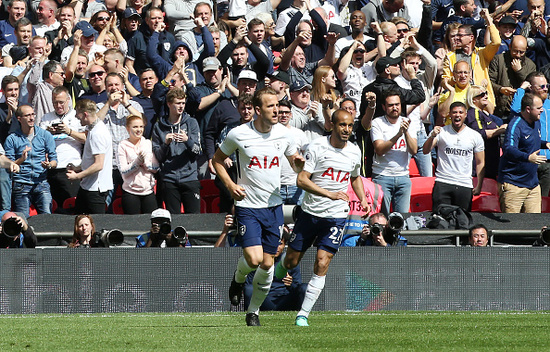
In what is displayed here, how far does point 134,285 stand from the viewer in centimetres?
1202

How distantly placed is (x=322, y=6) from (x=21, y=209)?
25.3ft

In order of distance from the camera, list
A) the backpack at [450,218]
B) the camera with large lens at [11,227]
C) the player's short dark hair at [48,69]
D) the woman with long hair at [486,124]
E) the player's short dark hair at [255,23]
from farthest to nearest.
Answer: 1. the player's short dark hair at [255,23]
2. the woman with long hair at [486,124]
3. the player's short dark hair at [48,69]
4. the backpack at [450,218]
5. the camera with large lens at [11,227]

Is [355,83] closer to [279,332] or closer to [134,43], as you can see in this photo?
[134,43]

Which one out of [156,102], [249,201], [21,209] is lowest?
[21,209]

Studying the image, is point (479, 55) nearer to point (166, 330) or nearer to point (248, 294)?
point (248, 294)

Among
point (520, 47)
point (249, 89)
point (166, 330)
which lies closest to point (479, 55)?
point (520, 47)

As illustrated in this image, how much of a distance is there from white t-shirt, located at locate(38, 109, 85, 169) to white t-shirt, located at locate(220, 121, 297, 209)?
16.5 feet

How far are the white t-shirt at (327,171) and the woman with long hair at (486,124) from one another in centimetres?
574

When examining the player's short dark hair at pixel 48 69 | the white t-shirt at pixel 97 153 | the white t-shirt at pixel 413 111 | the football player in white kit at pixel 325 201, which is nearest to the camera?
the football player in white kit at pixel 325 201

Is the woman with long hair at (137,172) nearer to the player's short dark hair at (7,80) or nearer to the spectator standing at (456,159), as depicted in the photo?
the player's short dark hair at (7,80)

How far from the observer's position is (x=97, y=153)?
13.9 meters

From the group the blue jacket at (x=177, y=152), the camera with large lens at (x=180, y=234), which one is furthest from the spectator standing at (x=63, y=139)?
the camera with large lens at (x=180, y=234)

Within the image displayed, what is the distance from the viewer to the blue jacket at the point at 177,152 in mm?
13961

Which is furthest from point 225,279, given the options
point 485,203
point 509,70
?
point 509,70
